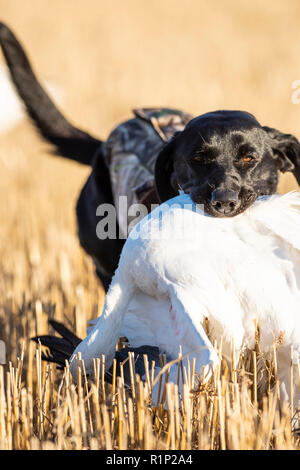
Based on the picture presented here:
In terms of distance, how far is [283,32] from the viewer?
43.5ft

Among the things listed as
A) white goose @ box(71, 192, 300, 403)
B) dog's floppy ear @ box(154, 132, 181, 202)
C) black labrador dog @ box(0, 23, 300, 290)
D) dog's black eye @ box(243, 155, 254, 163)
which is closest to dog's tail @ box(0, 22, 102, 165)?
black labrador dog @ box(0, 23, 300, 290)

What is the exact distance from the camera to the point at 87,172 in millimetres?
8578

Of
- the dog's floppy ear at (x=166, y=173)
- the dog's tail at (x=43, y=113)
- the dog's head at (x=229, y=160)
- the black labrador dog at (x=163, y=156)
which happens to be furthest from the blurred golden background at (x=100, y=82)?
the dog's head at (x=229, y=160)

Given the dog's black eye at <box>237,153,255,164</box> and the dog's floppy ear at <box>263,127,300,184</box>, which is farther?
the dog's floppy ear at <box>263,127,300,184</box>

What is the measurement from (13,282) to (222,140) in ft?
8.29

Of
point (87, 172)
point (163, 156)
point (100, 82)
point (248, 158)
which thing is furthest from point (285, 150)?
point (100, 82)

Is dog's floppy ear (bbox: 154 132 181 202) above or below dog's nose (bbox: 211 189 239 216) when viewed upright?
above

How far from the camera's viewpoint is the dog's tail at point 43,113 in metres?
4.03

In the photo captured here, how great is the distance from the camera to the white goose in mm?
2037

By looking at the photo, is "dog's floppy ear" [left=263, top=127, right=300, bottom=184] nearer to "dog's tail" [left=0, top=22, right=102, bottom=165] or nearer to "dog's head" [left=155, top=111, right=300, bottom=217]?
"dog's head" [left=155, top=111, right=300, bottom=217]

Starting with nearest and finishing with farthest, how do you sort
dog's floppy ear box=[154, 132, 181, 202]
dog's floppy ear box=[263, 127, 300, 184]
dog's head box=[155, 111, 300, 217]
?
dog's head box=[155, 111, 300, 217], dog's floppy ear box=[263, 127, 300, 184], dog's floppy ear box=[154, 132, 181, 202]

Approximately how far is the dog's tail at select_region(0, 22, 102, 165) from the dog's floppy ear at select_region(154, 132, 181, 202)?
1.32 metres

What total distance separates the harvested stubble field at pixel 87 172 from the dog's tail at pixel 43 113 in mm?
196

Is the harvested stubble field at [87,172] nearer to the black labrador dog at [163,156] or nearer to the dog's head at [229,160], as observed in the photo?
the black labrador dog at [163,156]
